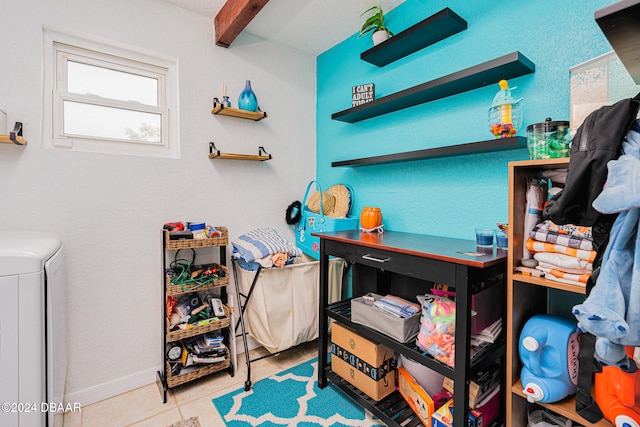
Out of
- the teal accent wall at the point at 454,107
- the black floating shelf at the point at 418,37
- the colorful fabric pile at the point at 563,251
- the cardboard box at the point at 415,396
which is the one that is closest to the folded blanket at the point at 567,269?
the colorful fabric pile at the point at 563,251

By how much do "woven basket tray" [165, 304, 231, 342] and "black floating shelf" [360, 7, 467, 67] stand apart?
201 centimetres

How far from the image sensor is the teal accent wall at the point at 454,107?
143 cm

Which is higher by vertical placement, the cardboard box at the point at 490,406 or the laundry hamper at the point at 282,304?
the laundry hamper at the point at 282,304

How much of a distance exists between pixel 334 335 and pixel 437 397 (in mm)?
651

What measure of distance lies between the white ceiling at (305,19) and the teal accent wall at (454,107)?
126mm

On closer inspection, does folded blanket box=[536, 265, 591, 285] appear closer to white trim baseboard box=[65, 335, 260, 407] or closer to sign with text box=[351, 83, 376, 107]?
sign with text box=[351, 83, 376, 107]

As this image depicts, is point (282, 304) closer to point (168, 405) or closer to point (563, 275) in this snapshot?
point (168, 405)

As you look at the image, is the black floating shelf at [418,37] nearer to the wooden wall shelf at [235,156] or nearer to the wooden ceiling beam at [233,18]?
the wooden ceiling beam at [233,18]

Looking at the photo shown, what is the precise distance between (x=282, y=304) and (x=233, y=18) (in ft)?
6.27

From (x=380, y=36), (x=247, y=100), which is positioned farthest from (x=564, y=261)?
(x=247, y=100)

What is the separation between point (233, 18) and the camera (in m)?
1.96

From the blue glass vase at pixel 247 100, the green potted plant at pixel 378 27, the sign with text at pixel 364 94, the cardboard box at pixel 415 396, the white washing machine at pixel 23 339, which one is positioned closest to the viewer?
the white washing machine at pixel 23 339

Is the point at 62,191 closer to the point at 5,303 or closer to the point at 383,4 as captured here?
the point at 5,303

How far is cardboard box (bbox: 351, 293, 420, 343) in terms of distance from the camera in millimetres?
1501
